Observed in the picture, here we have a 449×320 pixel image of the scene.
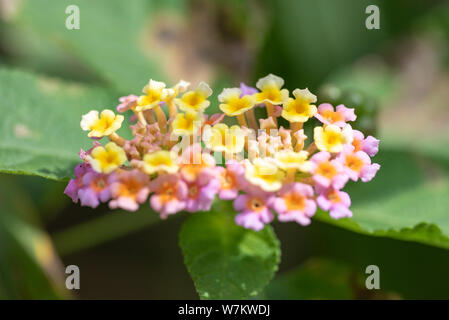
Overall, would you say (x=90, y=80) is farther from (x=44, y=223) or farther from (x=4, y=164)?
(x=4, y=164)

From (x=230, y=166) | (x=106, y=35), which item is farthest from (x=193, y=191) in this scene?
(x=106, y=35)

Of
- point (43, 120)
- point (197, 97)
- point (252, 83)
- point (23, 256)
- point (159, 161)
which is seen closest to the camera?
point (159, 161)

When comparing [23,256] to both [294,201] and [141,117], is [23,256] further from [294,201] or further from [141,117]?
[294,201]

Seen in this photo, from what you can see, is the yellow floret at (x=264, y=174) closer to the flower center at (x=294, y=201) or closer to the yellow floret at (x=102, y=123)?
the flower center at (x=294, y=201)

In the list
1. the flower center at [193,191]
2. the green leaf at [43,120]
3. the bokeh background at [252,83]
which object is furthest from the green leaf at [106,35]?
the flower center at [193,191]

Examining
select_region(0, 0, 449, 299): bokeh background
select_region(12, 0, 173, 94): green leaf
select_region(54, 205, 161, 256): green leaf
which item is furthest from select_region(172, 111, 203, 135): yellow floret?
select_region(54, 205, 161, 256): green leaf
